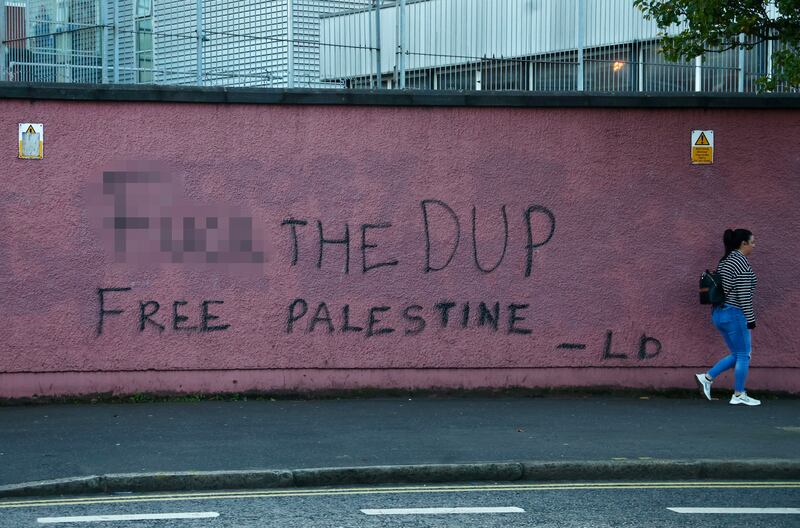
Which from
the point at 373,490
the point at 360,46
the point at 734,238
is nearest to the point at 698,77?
the point at 734,238

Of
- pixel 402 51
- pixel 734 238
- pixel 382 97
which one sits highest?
pixel 402 51

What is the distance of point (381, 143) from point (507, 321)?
7.17ft

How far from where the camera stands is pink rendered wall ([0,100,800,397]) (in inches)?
440

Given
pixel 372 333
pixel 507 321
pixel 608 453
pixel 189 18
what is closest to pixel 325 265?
pixel 372 333

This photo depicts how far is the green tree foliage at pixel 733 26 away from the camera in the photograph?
10953 millimetres

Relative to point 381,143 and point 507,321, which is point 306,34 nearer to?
point 381,143

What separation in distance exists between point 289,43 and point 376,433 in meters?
4.45

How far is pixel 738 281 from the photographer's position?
37.0 feet

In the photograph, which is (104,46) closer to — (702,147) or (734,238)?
(702,147)

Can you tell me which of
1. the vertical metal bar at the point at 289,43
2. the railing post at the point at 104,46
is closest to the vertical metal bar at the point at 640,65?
the vertical metal bar at the point at 289,43

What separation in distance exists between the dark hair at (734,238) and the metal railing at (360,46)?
6.16 ft

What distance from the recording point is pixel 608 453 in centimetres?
876

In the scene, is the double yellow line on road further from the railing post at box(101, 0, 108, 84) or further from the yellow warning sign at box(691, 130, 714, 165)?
the railing post at box(101, 0, 108, 84)

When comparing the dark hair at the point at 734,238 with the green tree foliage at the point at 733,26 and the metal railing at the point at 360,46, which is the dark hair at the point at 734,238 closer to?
the green tree foliage at the point at 733,26
